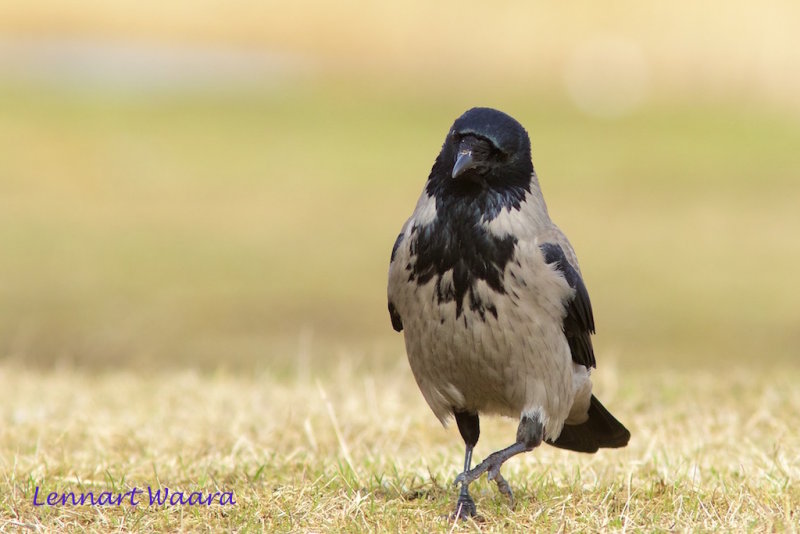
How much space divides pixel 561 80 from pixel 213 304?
15190 millimetres

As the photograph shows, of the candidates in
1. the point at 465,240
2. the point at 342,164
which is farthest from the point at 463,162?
the point at 342,164

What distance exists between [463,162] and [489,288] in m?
0.50

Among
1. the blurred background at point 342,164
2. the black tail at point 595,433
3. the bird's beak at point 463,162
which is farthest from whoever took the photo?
the blurred background at point 342,164

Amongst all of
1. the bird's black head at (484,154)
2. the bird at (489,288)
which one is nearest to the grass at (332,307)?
the bird at (489,288)

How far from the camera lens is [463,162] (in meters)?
4.84

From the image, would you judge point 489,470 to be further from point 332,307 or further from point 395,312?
point 332,307

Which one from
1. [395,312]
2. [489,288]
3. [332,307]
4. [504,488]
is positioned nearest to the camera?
[489,288]

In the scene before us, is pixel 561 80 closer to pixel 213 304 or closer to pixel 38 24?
pixel 38 24

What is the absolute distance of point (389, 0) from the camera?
3244 centimetres

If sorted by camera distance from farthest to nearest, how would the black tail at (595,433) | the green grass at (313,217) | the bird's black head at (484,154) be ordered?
the green grass at (313,217)
the black tail at (595,433)
the bird's black head at (484,154)

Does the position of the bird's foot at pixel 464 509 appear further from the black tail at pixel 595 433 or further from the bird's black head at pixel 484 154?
the bird's black head at pixel 484 154

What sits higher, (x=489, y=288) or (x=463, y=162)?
(x=463, y=162)

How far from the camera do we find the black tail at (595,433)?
5.73 m

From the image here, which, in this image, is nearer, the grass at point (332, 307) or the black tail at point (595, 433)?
the grass at point (332, 307)
